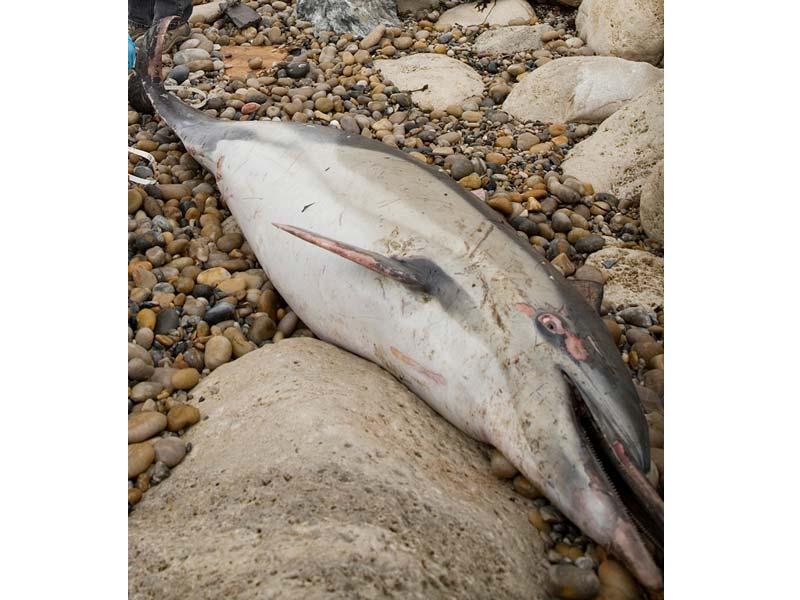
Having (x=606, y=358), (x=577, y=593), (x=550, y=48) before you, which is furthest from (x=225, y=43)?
(x=577, y=593)

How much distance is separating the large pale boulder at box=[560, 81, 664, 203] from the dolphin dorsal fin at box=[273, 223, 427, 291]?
177 cm

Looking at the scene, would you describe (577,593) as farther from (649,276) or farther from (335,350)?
(649,276)

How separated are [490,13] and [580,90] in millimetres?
1908

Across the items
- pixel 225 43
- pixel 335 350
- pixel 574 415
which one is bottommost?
pixel 225 43

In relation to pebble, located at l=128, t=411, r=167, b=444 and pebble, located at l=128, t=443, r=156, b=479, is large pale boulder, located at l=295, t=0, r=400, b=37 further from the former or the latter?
pebble, located at l=128, t=443, r=156, b=479

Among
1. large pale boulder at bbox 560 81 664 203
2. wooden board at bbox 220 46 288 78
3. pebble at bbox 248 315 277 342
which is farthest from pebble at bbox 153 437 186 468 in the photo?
wooden board at bbox 220 46 288 78

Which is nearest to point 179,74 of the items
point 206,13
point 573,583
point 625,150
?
point 206,13

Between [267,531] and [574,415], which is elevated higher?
[574,415]

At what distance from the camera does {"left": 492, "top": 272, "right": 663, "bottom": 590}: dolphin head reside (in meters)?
1.99

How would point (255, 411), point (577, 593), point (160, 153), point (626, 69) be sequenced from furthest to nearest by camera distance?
point (626, 69) < point (160, 153) < point (255, 411) < point (577, 593)

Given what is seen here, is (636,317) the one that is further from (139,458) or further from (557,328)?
(139,458)

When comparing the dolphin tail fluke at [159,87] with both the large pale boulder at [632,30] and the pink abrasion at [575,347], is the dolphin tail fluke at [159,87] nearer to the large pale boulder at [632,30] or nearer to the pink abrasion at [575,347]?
the pink abrasion at [575,347]

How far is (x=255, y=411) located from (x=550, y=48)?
160 inches

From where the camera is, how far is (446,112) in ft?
15.5
